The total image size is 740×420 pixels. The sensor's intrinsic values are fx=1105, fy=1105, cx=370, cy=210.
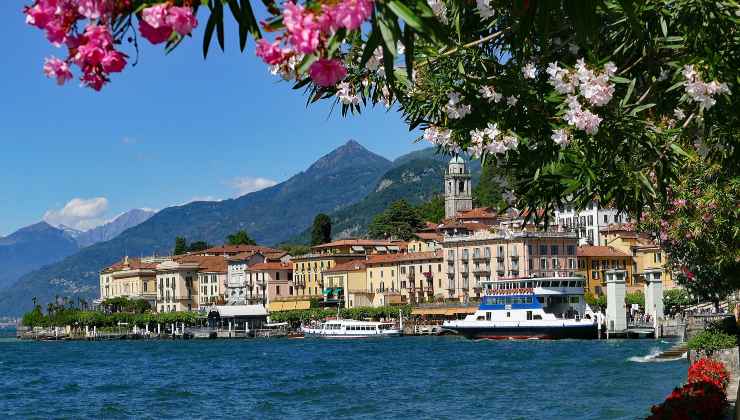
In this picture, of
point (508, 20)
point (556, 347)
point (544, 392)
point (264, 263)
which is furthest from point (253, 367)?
point (264, 263)

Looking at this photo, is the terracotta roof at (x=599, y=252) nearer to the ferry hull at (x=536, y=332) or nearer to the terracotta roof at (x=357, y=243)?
the ferry hull at (x=536, y=332)

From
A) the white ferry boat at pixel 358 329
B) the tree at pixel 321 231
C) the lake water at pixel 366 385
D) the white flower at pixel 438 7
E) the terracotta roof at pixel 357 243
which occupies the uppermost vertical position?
the tree at pixel 321 231

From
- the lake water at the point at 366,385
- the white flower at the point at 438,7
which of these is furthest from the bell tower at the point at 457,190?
the white flower at the point at 438,7

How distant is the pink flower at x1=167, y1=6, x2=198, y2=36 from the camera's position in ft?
12.7

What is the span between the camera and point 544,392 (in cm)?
3762

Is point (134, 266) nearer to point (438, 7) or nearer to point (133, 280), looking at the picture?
point (133, 280)

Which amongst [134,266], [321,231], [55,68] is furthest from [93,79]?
[134,266]

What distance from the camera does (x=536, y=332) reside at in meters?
84.2

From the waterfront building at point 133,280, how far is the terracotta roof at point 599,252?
75.3 meters

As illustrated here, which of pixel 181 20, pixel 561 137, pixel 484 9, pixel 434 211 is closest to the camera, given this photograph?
pixel 181 20

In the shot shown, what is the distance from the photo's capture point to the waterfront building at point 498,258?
350ft

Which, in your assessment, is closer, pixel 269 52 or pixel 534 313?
pixel 269 52

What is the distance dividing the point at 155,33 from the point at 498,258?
107 meters

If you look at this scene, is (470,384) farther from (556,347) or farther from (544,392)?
(556,347)
